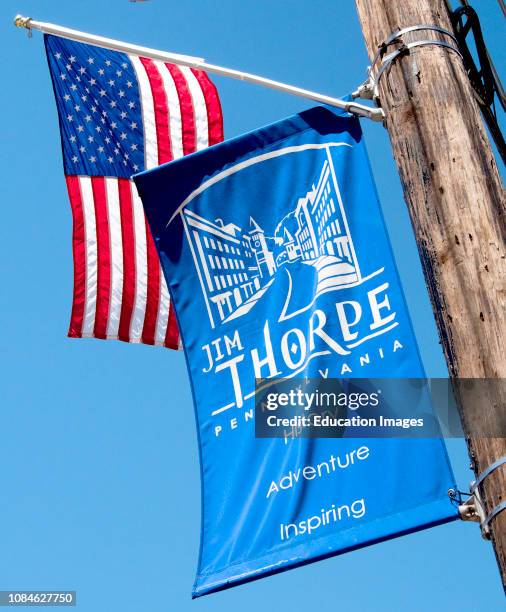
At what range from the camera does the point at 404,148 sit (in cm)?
453

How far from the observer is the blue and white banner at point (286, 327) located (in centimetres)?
471

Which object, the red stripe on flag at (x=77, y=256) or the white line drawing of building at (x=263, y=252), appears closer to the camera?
the white line drawing of building at (x=263, y=252)

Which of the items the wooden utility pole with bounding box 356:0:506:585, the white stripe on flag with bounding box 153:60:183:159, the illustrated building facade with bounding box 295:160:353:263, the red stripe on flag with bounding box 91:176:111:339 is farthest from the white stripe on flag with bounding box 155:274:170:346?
the wooden utility pole with bounding box 356:0:506:585

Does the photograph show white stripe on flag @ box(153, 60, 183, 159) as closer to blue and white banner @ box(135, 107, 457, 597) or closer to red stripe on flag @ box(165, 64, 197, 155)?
red stripe on flag @ box(165, 64, 197, 155)

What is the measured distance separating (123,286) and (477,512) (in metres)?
4.94

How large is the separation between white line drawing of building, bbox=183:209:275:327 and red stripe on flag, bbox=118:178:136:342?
8.63 ft

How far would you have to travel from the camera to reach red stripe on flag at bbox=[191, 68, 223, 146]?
903cm

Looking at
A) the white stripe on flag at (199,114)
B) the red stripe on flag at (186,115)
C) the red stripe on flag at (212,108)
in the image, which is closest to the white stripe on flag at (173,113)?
the red stripe on flag at (186,115)

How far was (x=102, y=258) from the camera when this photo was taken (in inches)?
335

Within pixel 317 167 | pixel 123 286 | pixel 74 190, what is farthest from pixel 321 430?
pixel 74 190

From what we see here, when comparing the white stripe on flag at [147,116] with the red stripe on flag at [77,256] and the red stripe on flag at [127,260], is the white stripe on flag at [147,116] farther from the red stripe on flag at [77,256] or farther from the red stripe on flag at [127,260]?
the red stripe on flag at [77,256]

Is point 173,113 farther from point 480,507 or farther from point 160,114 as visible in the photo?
point 480,507

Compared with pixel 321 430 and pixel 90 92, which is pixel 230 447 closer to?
pixel 321 430

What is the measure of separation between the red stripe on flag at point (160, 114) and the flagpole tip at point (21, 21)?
4.48ft
